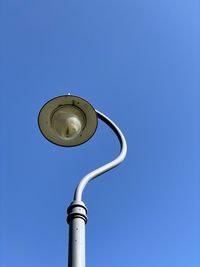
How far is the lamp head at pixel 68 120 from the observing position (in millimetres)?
6215

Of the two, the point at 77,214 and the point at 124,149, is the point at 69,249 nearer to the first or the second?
the point at 77,214

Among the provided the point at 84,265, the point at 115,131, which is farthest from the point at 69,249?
the point at 115,131

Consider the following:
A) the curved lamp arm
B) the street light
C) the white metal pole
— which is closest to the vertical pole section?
the white metal pole

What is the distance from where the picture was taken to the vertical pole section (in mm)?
4457

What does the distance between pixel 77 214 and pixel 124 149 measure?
59.8 inches

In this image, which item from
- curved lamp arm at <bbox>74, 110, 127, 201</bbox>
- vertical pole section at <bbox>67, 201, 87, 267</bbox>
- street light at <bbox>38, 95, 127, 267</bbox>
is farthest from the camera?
street light at <bbox>38, 95, 127, 267</bbox>

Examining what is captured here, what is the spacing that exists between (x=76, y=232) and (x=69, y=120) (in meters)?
1.95

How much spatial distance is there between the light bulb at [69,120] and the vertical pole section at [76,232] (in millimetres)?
1433

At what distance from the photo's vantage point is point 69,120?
6.29 metres

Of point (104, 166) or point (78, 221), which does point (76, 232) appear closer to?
point (78, 221)

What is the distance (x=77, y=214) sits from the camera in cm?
485

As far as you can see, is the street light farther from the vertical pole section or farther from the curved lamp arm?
the vertical pole section

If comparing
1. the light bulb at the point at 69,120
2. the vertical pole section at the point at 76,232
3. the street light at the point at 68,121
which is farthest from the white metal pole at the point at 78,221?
the light bulb at the point at 69,120

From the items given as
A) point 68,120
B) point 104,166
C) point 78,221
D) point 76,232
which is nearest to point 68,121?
point 68,120
